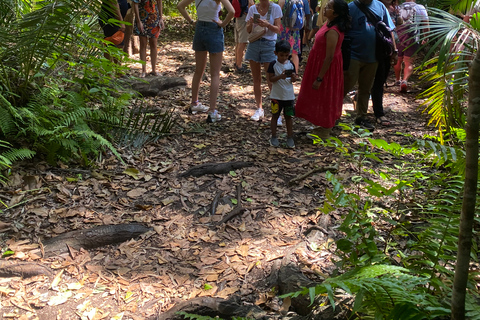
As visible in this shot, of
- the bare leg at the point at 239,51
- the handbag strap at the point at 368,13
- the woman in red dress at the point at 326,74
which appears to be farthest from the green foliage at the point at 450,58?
the bare leg at the point at 239,51

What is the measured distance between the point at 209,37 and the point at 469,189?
4.54m

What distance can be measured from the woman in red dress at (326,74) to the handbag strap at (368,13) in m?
0.86

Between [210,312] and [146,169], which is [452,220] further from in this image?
[146,169]

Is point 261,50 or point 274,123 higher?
point 261,50

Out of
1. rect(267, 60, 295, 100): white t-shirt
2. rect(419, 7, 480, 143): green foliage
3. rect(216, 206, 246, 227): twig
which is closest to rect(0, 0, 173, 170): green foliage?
rect(216, 206, 246, 227): twig

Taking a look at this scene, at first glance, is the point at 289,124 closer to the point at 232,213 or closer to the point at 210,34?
the point at 210,34

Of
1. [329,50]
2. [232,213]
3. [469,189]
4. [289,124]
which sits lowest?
[232,213]

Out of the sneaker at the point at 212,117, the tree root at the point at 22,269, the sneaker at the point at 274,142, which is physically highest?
the sneaker at the point at 212,117

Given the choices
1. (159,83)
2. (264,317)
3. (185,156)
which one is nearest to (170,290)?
(264,317)

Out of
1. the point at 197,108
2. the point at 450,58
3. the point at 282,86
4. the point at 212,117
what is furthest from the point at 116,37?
the point at 450,58

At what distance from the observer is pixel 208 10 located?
18.0ft

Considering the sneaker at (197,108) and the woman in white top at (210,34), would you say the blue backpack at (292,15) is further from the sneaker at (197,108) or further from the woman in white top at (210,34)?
the sneaker at (197,108)

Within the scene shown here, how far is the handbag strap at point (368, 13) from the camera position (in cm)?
543

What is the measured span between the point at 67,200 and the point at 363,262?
275 cm
